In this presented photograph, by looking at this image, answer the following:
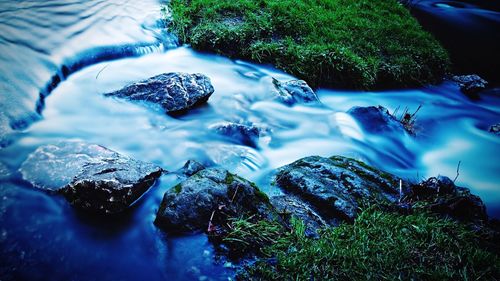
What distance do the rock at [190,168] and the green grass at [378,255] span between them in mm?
1421

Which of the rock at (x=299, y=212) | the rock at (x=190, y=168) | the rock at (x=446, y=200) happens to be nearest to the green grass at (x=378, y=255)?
the rock at (x=299, y=212)

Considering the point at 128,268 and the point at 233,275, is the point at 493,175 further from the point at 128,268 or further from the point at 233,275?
the point at 128,268

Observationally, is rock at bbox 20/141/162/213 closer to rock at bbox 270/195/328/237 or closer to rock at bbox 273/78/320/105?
rock at bbox 270/195/328/237

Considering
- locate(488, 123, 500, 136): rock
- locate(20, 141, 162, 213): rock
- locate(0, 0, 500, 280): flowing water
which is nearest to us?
locate(0, 0, 500, 280): flowing water

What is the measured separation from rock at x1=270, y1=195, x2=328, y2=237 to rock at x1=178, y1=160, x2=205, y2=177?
1.14 metres

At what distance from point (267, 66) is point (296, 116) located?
6.73 ft

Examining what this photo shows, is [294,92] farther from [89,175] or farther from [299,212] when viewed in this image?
[89,175]

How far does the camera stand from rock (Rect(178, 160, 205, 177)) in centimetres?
436

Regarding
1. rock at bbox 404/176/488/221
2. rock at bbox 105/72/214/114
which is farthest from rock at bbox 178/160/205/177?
rock at bbox 404/176/488/221

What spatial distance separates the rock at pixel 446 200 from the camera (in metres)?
4.00

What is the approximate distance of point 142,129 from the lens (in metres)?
5.34

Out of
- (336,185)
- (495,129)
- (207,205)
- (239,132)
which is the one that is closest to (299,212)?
(336,185)

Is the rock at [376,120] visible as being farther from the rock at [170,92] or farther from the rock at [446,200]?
the rock at [170,92]

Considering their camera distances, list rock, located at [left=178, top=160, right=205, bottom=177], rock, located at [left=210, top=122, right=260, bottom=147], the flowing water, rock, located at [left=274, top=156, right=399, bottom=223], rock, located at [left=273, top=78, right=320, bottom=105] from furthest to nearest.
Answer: rock, located at [left=273, top=78, right=320, bottom=105] → rock, located at [left=210, top=122, right=260, bottom=147] → rock, located at [left=178, top=160, right=205, bottom=177] → rock, located at [left=274, top=156, right=399, bottom=223] → the flowing water
